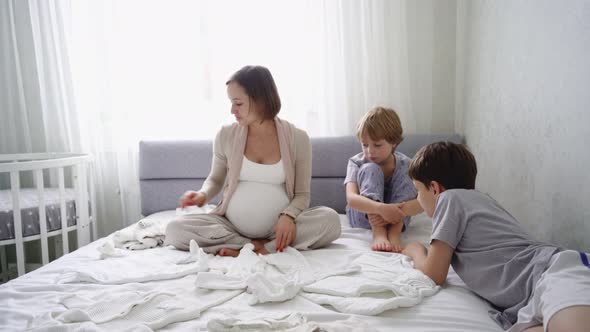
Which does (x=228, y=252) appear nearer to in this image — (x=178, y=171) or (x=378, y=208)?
(x=378, y=208)

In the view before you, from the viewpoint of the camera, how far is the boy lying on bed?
746mm

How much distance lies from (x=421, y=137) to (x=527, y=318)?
1.51 metres

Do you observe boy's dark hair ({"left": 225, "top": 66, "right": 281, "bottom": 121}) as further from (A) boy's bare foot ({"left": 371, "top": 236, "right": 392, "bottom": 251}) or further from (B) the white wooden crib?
(B) the white wooden crib

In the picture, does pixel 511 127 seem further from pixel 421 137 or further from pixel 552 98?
pixel 421 137

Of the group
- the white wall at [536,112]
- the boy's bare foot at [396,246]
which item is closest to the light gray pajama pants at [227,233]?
the boy's bare foot at [396,246]

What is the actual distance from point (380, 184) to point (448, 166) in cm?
55

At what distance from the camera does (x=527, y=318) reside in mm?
827

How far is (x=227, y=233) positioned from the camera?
5.23ft

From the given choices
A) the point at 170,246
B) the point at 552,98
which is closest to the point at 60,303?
the point at 170,246

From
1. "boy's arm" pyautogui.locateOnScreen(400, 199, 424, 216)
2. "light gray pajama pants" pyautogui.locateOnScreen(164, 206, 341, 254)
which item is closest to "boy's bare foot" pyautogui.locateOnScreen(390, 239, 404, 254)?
"boy's arm" pyautogui.locateOnScreen(400, 199, 424, 216)

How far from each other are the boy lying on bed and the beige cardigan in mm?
583

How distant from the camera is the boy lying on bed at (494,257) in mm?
746

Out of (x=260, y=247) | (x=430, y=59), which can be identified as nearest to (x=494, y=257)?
(x=260, y=247)

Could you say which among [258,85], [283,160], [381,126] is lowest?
[283,160]
